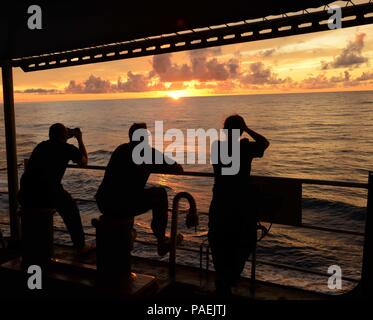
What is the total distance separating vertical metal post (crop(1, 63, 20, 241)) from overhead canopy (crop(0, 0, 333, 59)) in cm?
29

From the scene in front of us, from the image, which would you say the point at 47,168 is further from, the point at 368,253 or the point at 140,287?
the point at 368,253

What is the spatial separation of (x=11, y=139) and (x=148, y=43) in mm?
2439

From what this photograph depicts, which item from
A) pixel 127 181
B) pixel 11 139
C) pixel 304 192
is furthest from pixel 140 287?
pixel 304 192

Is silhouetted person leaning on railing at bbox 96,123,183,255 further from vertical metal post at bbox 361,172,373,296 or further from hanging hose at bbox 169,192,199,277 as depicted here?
vertical metal post at bbox 361,172,373,296

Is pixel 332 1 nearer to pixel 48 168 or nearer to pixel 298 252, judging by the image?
pixel 48 168

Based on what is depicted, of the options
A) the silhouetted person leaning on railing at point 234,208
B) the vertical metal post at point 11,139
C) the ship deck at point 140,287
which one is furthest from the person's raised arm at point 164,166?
the vertical metal post at point 11,139

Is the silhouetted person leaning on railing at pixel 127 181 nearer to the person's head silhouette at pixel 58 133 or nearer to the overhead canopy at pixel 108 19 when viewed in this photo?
the person's head silhouette at pixel 58 133

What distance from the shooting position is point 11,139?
5297 millimetres

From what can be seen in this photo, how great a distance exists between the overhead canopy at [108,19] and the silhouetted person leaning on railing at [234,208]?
99cm

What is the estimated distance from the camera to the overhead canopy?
338cm

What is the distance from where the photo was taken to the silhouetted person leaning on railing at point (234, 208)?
10.8 feet
